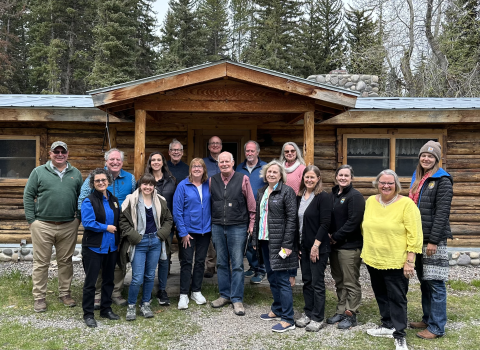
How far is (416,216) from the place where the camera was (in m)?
3.82

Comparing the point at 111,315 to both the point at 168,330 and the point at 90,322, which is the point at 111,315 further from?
the point at 168,330

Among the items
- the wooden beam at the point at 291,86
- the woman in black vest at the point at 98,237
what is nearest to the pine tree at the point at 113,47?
the wooden beam at the point at 291,86

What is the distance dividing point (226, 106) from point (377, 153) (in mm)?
3707

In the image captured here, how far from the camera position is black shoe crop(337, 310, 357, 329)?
435cm

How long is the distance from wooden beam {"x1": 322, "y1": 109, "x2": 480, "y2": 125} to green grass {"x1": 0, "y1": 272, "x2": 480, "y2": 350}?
3290 mm

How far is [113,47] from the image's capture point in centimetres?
2359

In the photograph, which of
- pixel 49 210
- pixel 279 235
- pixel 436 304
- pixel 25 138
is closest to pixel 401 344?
pixel 436 304

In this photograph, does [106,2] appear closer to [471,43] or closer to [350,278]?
[471,43]

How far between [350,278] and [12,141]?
22.2 ft

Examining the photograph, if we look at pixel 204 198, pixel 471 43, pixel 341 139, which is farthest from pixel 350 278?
pixel 471 43

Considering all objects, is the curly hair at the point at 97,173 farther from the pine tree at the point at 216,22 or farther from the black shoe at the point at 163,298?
the pine tree at the point at 216,22

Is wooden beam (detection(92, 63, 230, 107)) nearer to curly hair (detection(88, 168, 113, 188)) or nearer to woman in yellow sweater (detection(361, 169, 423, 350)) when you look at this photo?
curly hair (detection(88, 168, 113, 188))

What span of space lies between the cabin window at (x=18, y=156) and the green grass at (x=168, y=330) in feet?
10.1

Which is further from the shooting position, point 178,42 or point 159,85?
point 178,42
